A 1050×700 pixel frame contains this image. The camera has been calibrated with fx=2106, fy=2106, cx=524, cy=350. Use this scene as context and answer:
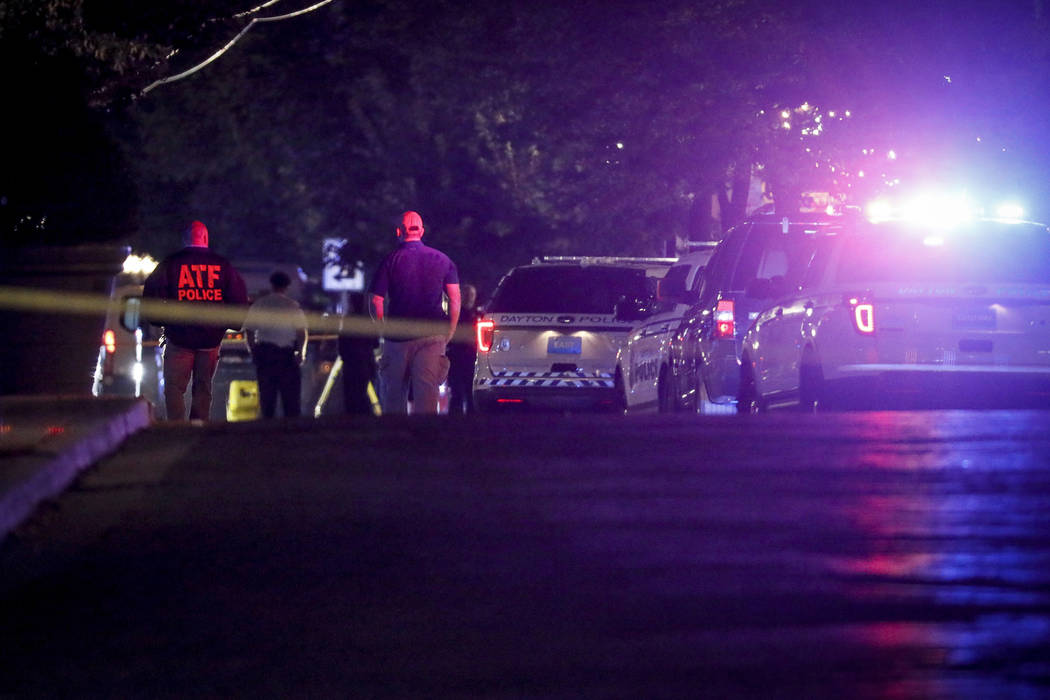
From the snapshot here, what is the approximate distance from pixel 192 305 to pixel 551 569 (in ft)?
26.9

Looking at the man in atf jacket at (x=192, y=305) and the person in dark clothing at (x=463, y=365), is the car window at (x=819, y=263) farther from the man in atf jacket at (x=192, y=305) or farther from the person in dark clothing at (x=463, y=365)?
the person in dark clothing at (x=463, y=365)

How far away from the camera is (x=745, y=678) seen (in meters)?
6.32

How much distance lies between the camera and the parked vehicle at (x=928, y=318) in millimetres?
14242

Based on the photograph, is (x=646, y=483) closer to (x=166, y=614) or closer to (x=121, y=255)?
(x=166, y=614)

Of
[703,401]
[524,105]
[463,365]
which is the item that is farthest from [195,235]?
[524,105]

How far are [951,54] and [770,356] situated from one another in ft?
39.9

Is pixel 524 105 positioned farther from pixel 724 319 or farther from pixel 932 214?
pixel 932 214

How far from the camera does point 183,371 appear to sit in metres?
16.4

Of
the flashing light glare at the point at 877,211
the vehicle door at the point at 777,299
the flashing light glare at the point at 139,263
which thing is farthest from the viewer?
the flashing light glare at the point at 139,263

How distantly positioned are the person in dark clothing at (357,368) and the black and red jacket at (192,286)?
4148 mm

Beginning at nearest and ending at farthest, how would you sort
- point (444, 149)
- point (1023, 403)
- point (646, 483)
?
point (646, 483) < point (1023, 403) < point (444, 149)

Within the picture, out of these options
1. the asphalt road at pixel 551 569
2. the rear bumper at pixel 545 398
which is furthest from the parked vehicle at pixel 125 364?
the asphalt road at pixel 551 569

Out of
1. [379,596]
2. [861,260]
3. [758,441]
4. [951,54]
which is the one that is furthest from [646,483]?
[951,54]

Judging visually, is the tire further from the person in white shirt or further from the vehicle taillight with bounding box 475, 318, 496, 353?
the person in white shirt
